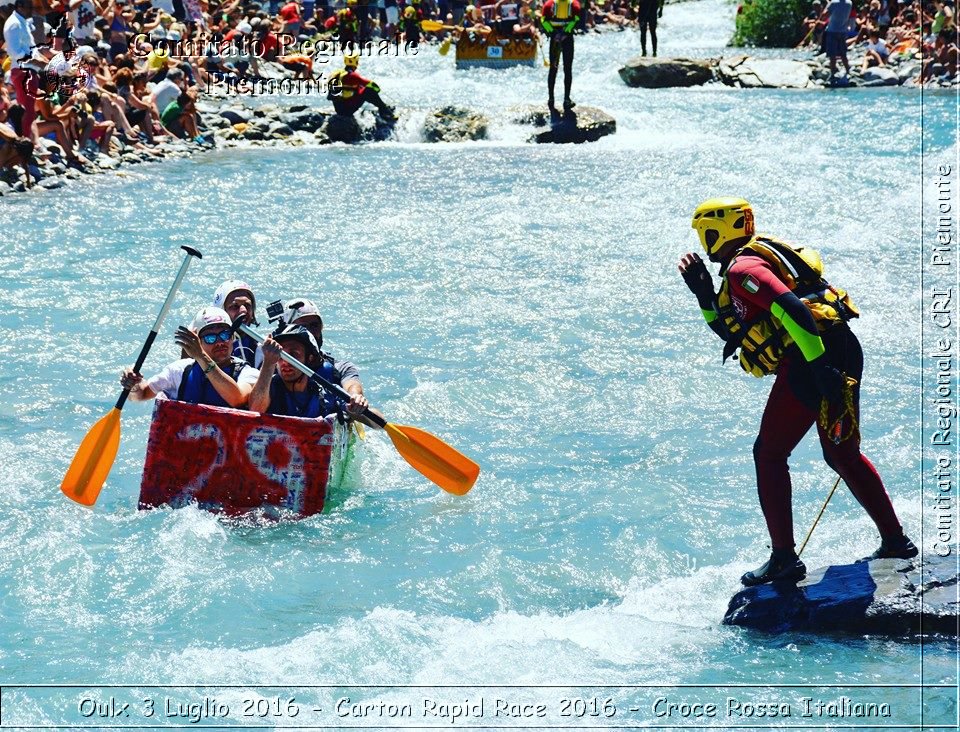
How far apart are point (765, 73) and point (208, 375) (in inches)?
Answer: 778

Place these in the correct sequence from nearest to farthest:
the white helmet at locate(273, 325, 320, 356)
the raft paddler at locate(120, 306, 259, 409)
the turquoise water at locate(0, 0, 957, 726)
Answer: the turquoise water at locate(0, 0, 957, 726) → the raft paddler at locate(120, 306, 259, 409) → the white helmet at locate(273, 325, 320, 356)

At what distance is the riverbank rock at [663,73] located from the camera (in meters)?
23.4

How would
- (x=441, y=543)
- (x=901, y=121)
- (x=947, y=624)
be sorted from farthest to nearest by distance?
(x=901, y=121)
(x=441, y=543)
(x=947, y=624)

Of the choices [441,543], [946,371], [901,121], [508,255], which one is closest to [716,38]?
[901,121]

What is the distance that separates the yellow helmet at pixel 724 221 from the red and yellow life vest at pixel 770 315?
7 cm

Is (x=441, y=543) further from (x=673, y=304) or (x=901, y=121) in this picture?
(x=901, y=121)

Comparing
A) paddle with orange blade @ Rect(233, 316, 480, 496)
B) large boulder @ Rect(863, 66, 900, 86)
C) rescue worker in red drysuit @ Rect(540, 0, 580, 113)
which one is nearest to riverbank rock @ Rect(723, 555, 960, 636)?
paddle with orange blade @ Rect(233, 316, 480, 496)

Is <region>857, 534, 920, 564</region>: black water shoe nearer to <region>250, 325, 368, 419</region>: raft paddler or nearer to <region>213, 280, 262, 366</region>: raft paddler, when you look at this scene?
<region>250, 325, 368, 419</region>: raft paddler

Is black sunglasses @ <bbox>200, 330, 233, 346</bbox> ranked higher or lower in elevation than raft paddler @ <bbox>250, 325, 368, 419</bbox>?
higher

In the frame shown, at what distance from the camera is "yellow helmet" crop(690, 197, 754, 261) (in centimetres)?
502

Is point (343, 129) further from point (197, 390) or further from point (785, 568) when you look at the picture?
point (785, 568)

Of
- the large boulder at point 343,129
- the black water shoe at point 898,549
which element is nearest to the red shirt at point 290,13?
the large boulder at point 343,129

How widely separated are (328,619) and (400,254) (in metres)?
7.45

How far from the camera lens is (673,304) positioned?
35.3 feet
